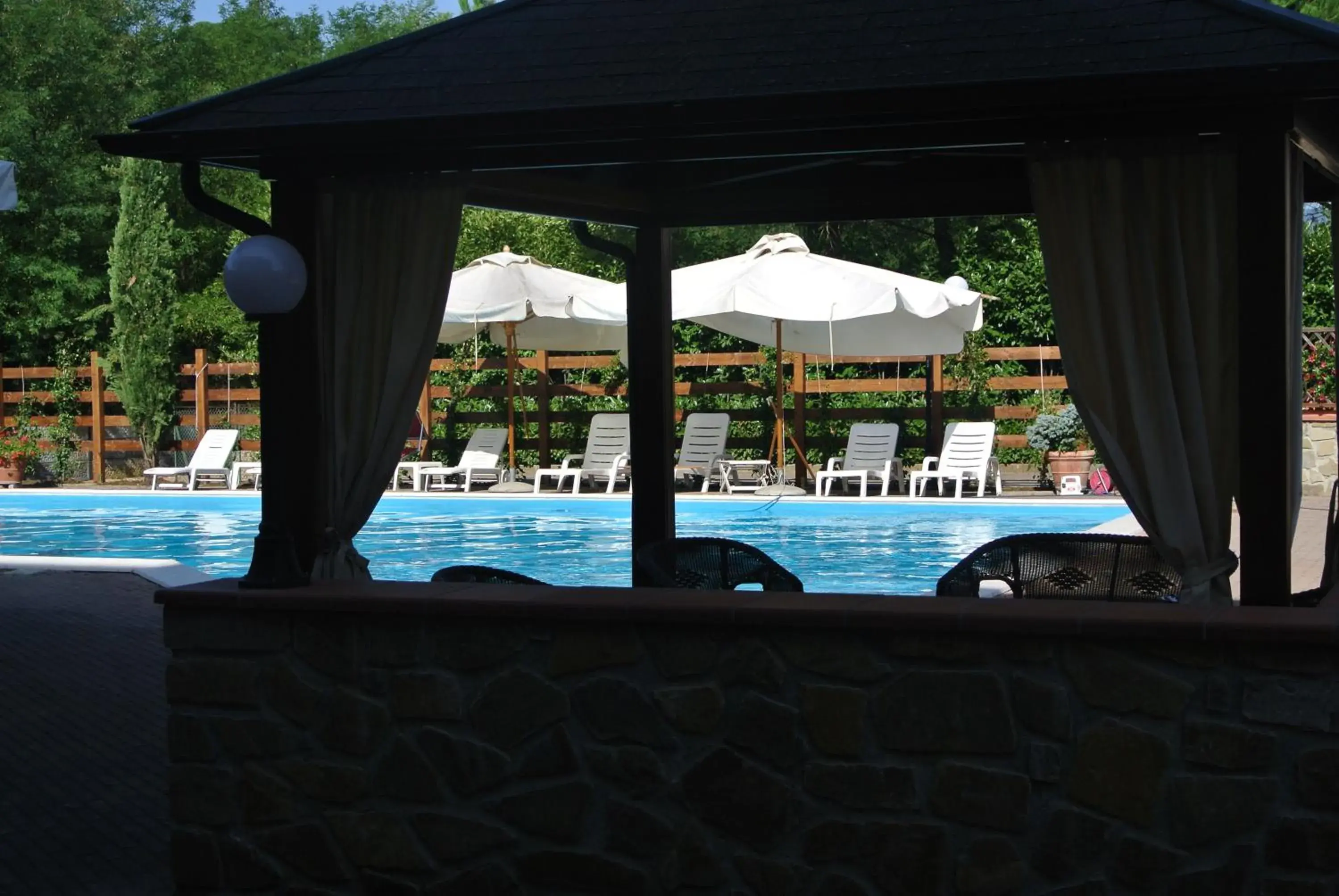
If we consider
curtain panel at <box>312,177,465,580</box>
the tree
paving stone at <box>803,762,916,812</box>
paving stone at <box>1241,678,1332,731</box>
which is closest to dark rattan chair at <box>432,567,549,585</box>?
curtain panel at <box>312,177,465,580</box>

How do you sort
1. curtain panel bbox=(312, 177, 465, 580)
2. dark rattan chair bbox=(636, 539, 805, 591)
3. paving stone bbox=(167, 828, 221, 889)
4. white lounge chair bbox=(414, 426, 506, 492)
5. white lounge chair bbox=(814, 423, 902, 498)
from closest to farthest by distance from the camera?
paving stone bbox=(167, 828, 221, 889) < curtain panel bbox=(312, 177, 465, 580) < dark rattan chair bbox=(636, 539, 805, 591) < white lounge chair bbox=(814, 423, 902, 498) < white lounge chair bbox=(414, 426, 506, 492)

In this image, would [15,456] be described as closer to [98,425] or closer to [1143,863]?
[98,425]

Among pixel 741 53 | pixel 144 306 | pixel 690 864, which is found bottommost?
pixel 690 864

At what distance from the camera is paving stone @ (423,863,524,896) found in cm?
477

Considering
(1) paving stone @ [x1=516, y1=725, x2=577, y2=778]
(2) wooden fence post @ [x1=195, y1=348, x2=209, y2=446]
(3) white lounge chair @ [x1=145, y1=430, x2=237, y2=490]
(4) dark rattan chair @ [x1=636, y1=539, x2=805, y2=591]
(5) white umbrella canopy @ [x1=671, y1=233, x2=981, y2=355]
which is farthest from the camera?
(2) wooden fence post @ [x1=195, y1=348, x2=209, y2=446]

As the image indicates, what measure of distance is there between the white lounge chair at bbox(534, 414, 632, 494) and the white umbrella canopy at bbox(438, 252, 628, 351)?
938 mm

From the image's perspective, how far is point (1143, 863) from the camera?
419 cm

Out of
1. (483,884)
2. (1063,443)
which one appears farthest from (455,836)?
(1063,443)

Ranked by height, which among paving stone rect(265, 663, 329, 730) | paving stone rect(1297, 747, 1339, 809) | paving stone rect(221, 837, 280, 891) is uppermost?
paving stone rect(265, 663, 329, 730)

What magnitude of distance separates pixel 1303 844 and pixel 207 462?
18076 millimetres

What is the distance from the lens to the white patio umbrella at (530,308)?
17.6 meters

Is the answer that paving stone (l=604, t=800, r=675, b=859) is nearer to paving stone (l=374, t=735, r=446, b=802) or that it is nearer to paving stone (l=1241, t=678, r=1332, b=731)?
paving stone (l=374, t=735, r=446, b=802)

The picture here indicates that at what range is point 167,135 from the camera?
203 inches

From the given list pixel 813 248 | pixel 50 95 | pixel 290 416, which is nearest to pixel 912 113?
pixel 290 416
